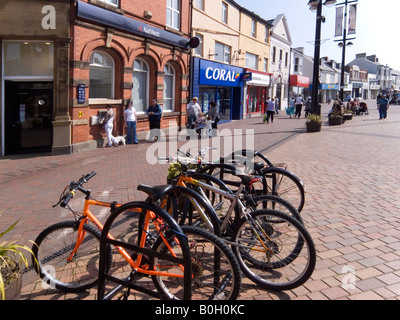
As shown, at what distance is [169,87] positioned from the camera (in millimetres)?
17250

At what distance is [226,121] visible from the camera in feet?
78.3

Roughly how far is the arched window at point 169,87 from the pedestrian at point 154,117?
8.71 ft

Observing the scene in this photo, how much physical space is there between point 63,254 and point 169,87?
14653mm

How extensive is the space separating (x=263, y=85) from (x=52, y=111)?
21.4 metres

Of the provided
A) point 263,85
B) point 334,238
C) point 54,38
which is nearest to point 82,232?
point 334,238

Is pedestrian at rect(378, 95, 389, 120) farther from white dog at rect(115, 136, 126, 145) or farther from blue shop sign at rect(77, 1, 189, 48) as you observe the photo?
white dog at rect(115, 136, 126, 145)

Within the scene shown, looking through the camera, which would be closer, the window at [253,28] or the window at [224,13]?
the window at [224,13]

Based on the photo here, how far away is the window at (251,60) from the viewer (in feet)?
87.9

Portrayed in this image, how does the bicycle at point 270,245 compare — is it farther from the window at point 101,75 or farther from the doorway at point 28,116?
the window at point 101,75

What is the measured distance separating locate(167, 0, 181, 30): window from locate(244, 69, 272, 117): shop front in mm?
9341

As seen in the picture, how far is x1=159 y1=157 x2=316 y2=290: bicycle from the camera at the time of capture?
10.3 ft

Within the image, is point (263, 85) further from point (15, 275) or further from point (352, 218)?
point (15, 275)

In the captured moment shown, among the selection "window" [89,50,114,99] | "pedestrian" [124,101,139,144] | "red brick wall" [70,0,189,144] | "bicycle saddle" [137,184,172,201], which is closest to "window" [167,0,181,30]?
"red brick wall" [70,0,189,144]

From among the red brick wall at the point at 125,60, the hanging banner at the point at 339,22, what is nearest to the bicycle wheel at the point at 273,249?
the red brick wall at the point at 125,60
